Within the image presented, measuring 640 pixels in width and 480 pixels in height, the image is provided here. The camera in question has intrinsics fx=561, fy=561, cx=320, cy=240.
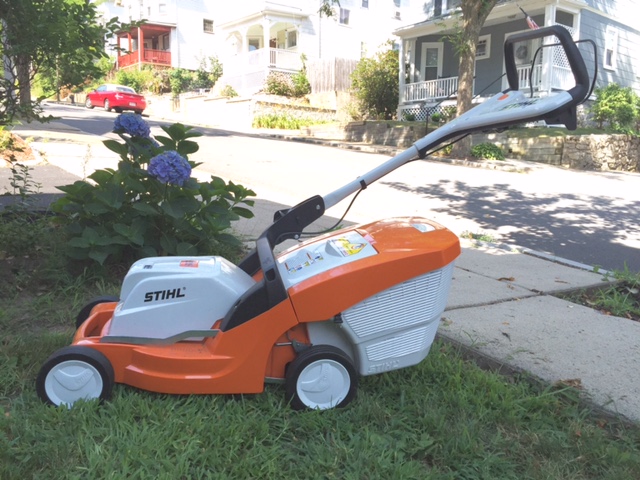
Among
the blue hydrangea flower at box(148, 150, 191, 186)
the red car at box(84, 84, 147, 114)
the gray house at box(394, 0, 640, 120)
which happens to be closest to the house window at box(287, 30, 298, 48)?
the red car at box(84, 84, 147, 114)

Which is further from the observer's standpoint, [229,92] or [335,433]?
[229,92]

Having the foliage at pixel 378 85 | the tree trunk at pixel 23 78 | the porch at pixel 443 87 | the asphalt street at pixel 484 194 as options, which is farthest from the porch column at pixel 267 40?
the tree trunk at pixel 23 78

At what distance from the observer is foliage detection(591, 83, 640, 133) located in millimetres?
17297

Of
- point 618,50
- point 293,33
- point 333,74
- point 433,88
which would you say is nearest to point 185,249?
point 433,88

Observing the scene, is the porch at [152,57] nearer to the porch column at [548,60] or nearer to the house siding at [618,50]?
the porch column at [548,60]

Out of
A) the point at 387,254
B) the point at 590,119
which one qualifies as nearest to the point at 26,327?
the point at 387,254

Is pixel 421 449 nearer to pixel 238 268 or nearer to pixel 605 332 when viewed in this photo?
pixel 238 268

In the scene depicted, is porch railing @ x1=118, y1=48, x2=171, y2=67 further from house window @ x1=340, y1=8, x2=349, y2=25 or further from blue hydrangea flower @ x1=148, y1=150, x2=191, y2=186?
blue hydrangea flower @ x1=148, y1=150, x2=191, y2=186

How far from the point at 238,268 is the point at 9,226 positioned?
8.28 feet

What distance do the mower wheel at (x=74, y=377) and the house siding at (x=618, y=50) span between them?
66.1 ft

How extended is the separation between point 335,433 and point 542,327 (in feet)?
6.24

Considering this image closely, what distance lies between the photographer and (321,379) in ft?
8.12

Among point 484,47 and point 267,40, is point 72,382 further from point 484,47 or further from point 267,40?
point 267,40

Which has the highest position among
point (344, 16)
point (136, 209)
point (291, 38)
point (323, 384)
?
point (344, 16)
